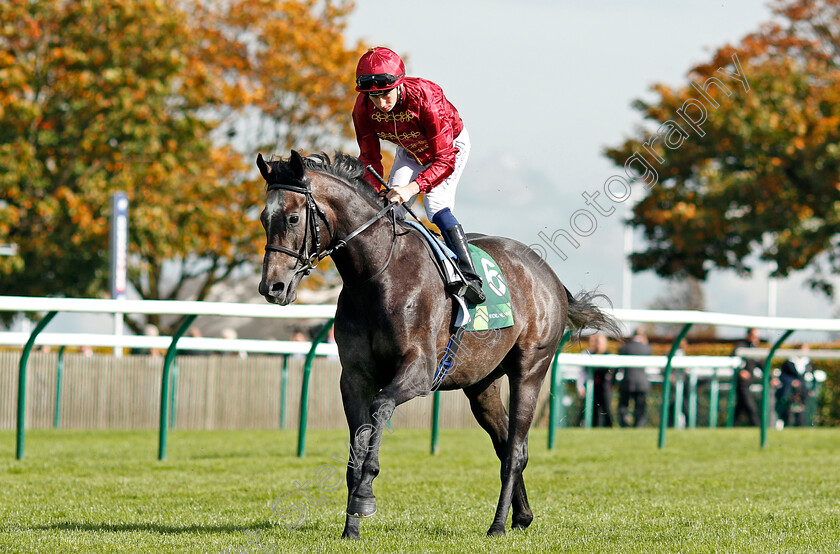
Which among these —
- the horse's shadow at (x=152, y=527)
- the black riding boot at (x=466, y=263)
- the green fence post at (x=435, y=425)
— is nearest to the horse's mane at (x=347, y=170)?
the black riding boot at (x=466, y=263)

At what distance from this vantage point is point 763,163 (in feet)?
78.3

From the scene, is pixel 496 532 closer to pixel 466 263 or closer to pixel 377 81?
pixel 466 263

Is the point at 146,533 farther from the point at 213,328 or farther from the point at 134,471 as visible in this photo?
the point at 213,328

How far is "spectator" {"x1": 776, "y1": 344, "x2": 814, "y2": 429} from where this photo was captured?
15.6 metres

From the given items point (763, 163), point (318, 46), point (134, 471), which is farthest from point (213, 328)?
point (134, 471)

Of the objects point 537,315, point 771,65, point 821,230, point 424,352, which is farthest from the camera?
point 771,65

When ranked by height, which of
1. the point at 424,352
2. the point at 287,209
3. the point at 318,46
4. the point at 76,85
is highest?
the point at 318,46

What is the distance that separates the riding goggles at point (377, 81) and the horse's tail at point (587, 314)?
2085 mm

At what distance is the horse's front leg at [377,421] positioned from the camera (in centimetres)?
480

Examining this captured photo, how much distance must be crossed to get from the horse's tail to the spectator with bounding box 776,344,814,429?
9.42 metres

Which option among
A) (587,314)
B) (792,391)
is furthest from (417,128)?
(792,391)

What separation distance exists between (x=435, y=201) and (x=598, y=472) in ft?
11.6

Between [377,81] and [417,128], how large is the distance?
40 centimetres

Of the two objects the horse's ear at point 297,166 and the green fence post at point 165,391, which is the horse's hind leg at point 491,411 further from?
the green fence post at point 165,391
